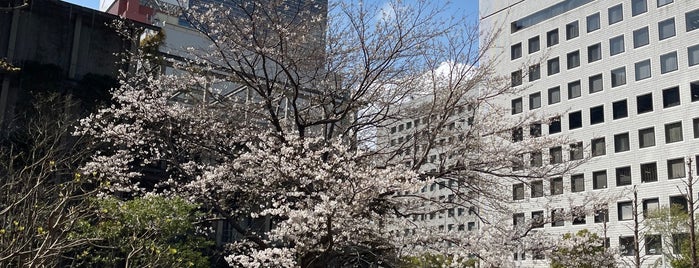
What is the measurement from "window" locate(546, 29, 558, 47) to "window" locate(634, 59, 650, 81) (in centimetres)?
667

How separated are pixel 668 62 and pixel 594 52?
17.6 ft

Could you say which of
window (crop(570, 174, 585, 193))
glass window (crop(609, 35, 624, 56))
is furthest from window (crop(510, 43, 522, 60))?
window (crop(570, 174, 585, 193))

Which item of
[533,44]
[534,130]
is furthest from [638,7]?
[534,130]

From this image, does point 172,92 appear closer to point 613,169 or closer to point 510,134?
point 510,134

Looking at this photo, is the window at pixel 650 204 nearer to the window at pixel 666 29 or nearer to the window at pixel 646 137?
the window at pixel 646 137

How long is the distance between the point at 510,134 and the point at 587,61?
32.5 meters

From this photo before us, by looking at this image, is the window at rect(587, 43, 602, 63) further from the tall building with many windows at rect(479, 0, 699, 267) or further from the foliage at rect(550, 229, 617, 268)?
the foliage at rect(550, 229, 617, 268)

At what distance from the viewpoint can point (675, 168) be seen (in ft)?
121

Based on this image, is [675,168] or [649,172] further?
[649,172]

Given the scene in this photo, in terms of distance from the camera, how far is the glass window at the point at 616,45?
4172cm

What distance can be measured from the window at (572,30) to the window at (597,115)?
5.62 metres

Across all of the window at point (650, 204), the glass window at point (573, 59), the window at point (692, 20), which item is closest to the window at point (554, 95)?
the glass window at point (573, 59)

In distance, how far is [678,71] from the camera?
3812 cm

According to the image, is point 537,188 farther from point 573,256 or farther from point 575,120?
point 575,120
